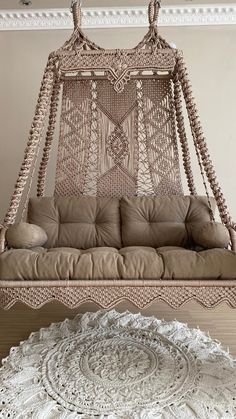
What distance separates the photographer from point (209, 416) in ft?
4.50

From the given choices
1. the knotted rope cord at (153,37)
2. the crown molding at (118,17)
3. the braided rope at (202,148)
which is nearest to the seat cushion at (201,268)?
the braided rope at (202,148)

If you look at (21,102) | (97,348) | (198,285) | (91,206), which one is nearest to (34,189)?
(21,102)

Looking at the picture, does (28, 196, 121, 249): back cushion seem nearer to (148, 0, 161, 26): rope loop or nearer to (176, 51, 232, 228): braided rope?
(176, 51, 232, 228): braided rope

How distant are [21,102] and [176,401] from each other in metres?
2.81

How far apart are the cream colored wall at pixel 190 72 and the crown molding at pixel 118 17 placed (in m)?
0.06

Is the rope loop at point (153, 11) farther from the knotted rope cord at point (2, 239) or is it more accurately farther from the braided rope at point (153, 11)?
the knotted rope cord at point (2, 239)

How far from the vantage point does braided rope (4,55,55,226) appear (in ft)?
6.54

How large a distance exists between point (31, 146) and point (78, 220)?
64cm

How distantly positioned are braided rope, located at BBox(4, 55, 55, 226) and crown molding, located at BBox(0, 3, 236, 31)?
1158 mm

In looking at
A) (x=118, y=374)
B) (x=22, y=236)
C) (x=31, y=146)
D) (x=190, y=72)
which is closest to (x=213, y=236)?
(x=118, y=374)

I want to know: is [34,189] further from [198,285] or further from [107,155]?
[198,285]

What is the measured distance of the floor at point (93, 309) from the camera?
6.74 ft

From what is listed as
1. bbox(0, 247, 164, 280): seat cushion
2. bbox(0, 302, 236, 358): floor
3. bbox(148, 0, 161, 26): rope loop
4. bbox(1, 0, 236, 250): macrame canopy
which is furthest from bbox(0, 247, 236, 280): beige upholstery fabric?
bbox(148, 0, 161, 26): rope loop

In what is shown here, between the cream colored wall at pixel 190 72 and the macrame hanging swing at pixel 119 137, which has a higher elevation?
the cream colored wall at pixel 190 72
